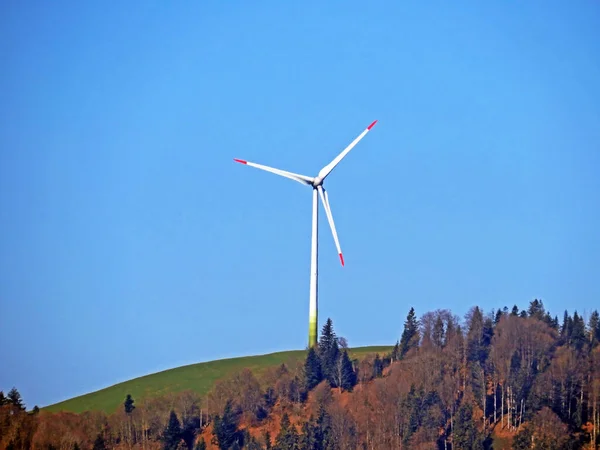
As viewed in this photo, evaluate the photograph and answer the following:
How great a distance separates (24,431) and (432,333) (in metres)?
60.5

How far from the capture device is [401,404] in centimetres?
14300

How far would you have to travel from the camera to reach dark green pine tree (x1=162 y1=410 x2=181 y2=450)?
145 metres

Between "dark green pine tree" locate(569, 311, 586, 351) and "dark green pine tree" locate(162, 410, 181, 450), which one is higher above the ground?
"dark green pine tree" locate(569, 311, 586, 351)

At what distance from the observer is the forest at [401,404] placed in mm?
137875

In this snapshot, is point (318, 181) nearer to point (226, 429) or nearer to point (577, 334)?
point (226, 429)

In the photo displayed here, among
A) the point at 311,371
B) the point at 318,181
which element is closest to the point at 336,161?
the point at 318,181

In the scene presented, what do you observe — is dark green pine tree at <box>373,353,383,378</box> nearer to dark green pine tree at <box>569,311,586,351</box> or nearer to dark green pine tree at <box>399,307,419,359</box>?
dark green pine tree at <box>399,307,419,359</box>

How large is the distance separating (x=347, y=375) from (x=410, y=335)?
1537 centimetres

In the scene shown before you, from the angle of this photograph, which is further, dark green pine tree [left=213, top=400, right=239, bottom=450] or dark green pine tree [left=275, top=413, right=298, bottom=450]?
dark green pine tree [left=213, top=400, right=239, bottom=450]

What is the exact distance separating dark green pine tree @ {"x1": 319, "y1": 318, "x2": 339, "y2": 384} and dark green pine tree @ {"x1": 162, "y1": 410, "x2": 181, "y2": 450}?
25.4 m

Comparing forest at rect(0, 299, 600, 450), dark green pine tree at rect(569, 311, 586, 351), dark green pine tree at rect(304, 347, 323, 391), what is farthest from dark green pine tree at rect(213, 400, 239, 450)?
dark green pine tree at rect(569, 311, 586, 351)

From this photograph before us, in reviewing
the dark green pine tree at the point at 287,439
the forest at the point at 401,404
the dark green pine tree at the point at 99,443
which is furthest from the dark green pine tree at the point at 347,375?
the dark green pine tree at the point at 99,443

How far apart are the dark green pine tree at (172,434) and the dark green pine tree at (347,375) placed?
87.4 feet

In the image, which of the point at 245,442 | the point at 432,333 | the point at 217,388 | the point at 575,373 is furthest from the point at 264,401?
the point at 575,373
